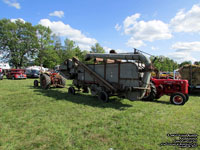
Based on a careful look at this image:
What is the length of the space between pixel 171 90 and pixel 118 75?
11.4 feet

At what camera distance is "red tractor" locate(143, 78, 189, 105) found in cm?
765

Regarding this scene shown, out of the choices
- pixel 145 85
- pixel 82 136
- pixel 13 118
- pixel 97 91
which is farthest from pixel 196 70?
pixel 13 118

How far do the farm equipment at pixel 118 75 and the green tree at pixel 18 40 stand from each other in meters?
36.1

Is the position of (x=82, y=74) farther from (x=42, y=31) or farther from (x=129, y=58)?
(x=42, y=31)

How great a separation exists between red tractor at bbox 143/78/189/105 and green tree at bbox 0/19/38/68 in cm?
3936

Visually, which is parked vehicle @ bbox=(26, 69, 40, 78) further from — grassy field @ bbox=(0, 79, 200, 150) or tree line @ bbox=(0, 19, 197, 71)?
grassy field @ bbox=(0, 79, 200, 150)


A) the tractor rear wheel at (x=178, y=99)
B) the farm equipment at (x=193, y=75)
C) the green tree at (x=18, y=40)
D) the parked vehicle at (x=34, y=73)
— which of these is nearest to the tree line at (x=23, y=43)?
the green tree at (x=18, y=40)

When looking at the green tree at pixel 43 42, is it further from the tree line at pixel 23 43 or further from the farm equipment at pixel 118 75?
the farm equipment at pixel 118 75

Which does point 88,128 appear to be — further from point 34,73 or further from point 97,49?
point 97,49

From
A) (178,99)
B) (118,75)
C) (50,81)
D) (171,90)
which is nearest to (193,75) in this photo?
(171,90)

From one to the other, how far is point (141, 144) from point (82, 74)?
6.91 m

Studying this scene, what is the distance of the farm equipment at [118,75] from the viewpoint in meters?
6.96

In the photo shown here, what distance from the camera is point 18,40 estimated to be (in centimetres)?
3875

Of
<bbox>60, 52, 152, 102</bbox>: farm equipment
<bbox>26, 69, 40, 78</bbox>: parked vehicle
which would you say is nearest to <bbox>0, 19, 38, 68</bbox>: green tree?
A: <bbox>26, 69, 40, 78</bbox>: parked vehicle
